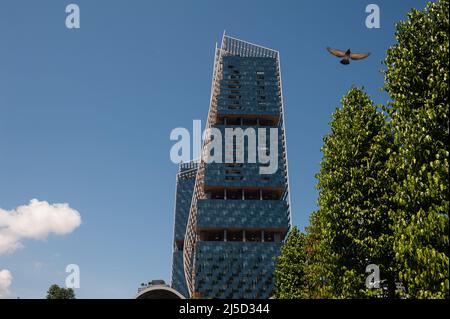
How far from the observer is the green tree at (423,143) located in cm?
1723

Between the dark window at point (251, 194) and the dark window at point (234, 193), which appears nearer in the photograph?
the dark window at point (234, 193)

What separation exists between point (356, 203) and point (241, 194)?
159317mm

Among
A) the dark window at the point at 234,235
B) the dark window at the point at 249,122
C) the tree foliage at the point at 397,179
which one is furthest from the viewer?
the dark window at the point at 249,122

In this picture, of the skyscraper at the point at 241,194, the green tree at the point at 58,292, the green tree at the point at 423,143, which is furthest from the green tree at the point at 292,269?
the skyscraper at the point at 241,194

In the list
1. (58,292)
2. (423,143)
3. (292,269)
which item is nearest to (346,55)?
(423,143)

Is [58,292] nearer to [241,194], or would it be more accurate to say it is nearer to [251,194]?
[241,194]

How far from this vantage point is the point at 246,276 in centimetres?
16300

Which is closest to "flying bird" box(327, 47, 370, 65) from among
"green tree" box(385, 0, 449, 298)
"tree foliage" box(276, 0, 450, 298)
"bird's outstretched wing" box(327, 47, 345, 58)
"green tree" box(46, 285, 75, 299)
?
"bird's outstretched wing" box(327, 47, 345, 58)

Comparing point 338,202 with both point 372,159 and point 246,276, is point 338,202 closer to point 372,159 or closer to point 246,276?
point 372,159

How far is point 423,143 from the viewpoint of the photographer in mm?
18812

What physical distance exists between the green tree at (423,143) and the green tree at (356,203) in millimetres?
5319

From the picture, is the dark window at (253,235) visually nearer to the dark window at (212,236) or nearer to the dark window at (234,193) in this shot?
the dark window at (212,236)
